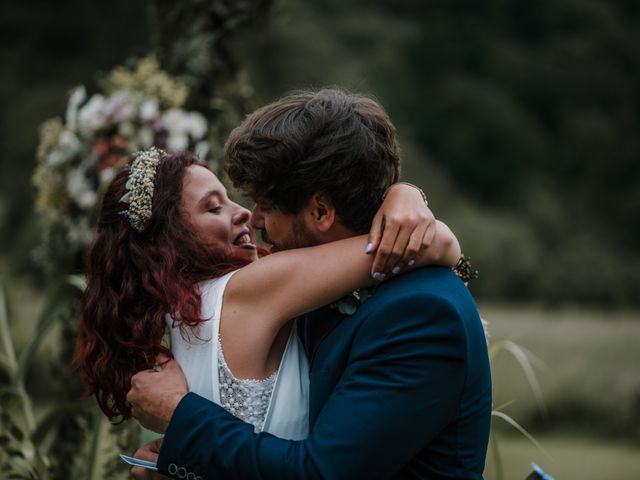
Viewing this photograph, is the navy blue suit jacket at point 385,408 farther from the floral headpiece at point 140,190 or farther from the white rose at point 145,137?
the white rose at point 145,137

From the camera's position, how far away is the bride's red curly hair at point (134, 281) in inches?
98.9

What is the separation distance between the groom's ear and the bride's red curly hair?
32 centimetres

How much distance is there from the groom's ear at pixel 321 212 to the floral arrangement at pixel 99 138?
2275mm

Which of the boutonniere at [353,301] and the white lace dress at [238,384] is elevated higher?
the boutonniere at [353,301]

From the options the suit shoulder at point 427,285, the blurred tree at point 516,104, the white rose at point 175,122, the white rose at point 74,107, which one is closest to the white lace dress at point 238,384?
the suit shoulder at point 427,285

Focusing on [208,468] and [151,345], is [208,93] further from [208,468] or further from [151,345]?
[208,468]

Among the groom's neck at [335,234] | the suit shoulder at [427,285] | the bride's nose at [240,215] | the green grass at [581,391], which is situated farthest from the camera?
the green grass at [581,391]

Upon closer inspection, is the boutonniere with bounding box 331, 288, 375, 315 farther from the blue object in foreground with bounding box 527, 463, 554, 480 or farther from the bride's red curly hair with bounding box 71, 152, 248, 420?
the blue object in foreground with bounding box 527, 463, 554, 480

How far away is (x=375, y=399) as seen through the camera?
83.0 inches

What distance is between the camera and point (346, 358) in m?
2.30

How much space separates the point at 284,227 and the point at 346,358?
16.0 inches

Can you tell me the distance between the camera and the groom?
2121 mm

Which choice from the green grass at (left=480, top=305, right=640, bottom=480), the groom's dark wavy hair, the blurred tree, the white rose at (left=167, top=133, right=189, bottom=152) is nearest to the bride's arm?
the groom's dark wavy hair

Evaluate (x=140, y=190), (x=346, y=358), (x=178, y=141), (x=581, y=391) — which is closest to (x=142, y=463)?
(x=346, y=358)
